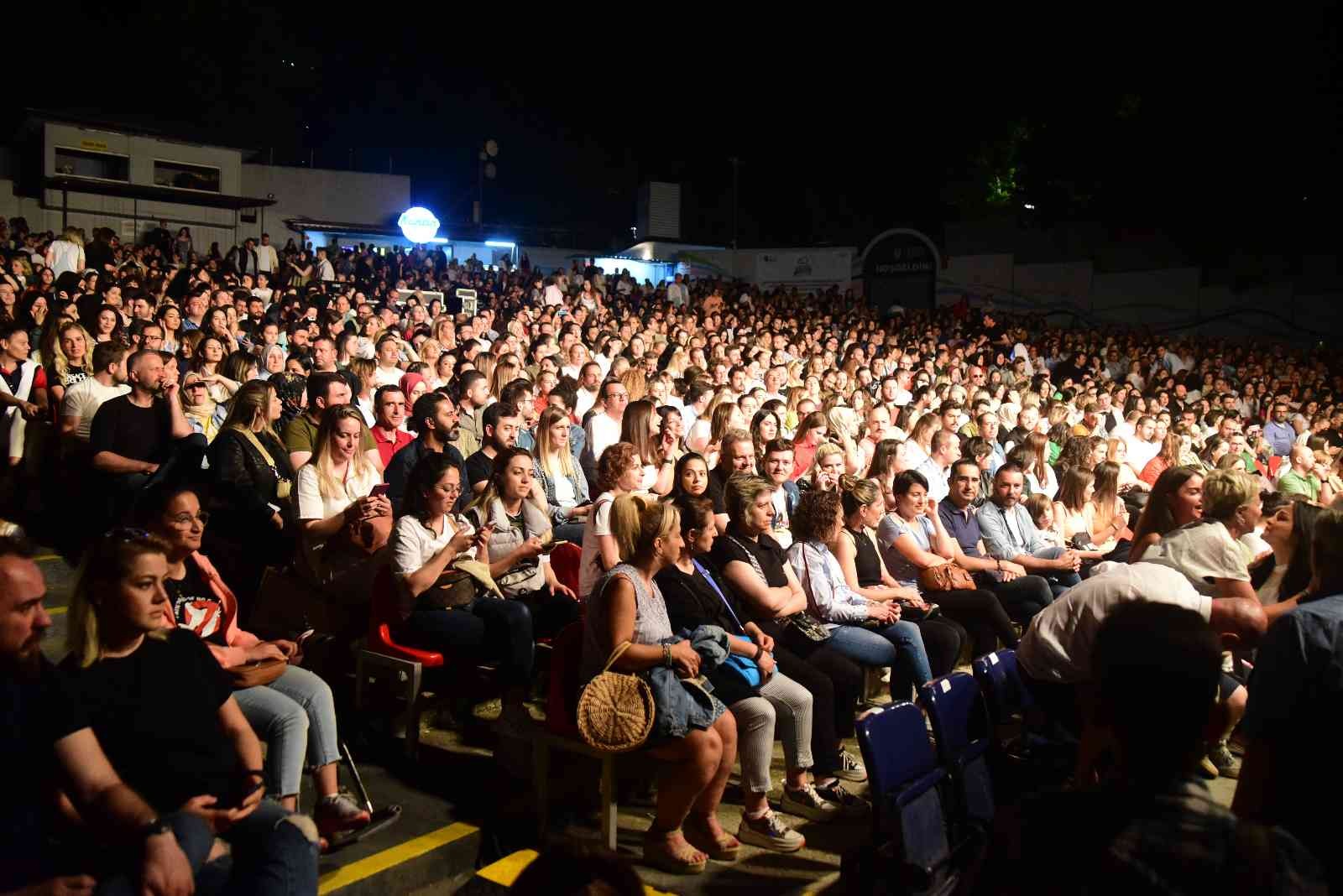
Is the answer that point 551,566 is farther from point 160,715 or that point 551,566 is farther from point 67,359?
point 67,359

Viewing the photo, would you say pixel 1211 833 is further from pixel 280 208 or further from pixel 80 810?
pixel 280 208

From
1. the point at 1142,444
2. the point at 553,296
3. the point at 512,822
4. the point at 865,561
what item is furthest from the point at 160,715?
the point at 553,296

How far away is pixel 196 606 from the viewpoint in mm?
3781

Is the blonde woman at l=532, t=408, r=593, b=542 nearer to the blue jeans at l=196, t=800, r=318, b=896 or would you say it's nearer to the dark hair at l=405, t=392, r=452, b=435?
the dark hair at l=405, t=392, r=452, b=435

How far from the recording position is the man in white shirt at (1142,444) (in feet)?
38.9

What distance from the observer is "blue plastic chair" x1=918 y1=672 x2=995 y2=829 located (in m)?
3.66

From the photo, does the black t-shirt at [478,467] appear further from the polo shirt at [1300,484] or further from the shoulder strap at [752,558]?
the polo shirt at [1300,484]

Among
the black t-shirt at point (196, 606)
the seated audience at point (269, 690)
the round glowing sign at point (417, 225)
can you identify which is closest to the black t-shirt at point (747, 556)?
the seated audience at point (269, 690)

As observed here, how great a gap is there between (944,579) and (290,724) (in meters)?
4.07

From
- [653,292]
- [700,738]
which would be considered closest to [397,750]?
[700,738]

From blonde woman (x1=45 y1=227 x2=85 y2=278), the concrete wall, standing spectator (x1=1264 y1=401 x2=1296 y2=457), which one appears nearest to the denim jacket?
blonde woman (x1=45 y1=227 x2=85 y2=278)

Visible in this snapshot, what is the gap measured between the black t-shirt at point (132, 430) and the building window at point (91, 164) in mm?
21379

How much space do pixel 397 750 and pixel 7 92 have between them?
30750 mm

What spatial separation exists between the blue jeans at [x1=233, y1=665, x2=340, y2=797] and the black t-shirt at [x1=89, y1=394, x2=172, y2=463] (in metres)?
2.90
